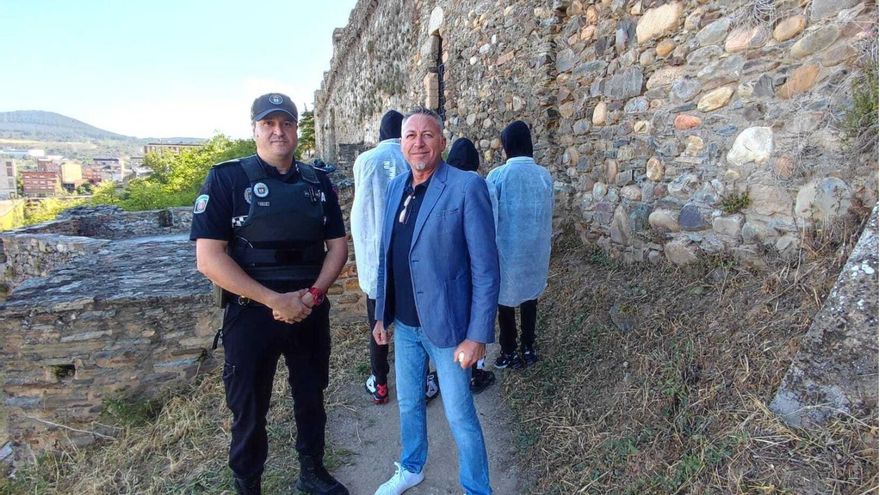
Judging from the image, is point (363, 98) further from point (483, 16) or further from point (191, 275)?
point (191, 275)

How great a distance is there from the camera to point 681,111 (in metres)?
3.06

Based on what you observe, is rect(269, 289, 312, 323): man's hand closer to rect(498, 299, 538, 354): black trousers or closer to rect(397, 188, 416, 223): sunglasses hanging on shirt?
rect(397, 188, 416, 223): sunglasses hanging on shirt

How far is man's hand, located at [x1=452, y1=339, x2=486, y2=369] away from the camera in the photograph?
202cm

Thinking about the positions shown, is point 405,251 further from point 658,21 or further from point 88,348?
point 88,348

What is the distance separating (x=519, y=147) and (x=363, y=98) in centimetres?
932

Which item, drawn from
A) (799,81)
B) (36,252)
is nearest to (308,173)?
(799,81)

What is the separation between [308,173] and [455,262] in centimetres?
89

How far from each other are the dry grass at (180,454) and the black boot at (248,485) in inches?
7.6

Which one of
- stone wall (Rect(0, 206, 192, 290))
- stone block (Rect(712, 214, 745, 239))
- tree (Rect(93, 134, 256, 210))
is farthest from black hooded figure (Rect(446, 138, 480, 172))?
tree (Rect(93, 134, 256, 210))

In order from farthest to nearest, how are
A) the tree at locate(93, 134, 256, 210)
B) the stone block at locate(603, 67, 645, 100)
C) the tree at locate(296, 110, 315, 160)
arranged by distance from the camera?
the tree at locate(296, 110, 315, 160)
the tree at locate(93, 134, 256, 210)
the stone block at locate(603, 67, 645, 100)

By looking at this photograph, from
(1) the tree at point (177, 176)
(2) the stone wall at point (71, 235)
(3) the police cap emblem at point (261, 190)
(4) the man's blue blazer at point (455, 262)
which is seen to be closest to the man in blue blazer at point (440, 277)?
(4) the man's blue blazer at point (455, 262)

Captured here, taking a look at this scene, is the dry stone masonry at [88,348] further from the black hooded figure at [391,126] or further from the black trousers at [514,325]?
the black trousers at [514,325]

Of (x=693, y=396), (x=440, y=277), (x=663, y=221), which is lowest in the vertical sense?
(x=693, y=396)

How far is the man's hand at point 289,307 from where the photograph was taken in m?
2.10
